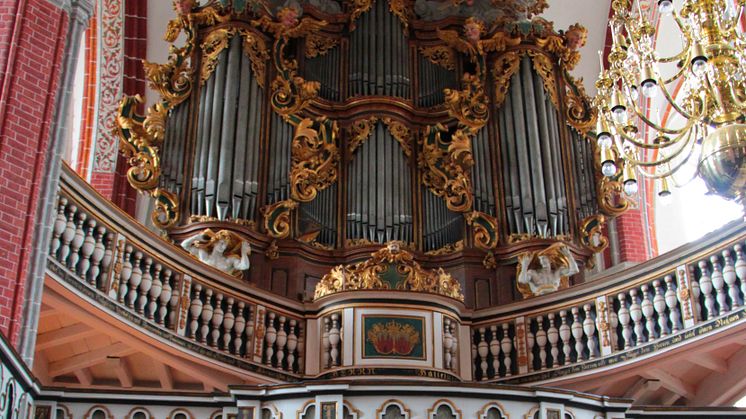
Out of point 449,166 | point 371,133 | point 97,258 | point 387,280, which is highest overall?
point 371,133

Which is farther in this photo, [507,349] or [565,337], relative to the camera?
[507,349]

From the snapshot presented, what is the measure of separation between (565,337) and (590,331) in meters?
0.34

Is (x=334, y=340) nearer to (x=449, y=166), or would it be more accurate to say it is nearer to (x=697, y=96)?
(x=449, y=166)

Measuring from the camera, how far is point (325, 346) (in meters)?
10.1

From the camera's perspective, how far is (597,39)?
53.8 ft

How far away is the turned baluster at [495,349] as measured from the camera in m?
10.7

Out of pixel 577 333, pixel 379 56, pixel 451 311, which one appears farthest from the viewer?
pixel 379 56

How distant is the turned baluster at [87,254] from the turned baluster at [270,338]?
236 centimetres

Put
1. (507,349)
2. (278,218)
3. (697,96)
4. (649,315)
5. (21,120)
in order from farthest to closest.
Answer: (278,218)
(507,349)
(649,315)
(21,120)
(697,96)

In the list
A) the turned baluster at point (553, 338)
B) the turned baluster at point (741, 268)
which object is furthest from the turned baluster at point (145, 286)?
the turned baluster at point (741, 268)

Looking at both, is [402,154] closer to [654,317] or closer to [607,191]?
[607,191]

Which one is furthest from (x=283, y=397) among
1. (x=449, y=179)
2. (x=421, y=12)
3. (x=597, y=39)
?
(x=597, y=39)

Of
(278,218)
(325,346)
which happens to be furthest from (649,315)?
(278,218)

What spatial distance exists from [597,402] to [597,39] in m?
9.49
